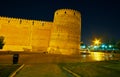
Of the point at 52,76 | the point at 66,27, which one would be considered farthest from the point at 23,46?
the point at 52,76

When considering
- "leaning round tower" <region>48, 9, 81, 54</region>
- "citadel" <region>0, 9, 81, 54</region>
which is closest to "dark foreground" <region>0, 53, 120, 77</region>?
"leaning round tower" <region>48, 9, 81, 54</region>

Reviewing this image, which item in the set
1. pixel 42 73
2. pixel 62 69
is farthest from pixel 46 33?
pixel 42 73

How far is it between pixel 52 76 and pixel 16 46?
2329 cm

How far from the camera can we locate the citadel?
27.1 meters

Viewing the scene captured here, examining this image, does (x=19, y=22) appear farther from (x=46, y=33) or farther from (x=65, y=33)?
(x=65, y=33)

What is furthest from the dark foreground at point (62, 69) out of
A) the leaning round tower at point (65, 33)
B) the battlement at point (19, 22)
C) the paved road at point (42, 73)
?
the battlement at point (19, 22)

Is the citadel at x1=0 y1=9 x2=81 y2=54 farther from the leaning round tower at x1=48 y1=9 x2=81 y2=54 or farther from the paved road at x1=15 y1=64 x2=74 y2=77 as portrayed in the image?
the paved road at x1=15 y1=64 x2=74 y2=77

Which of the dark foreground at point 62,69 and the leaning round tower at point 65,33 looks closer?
the dark foreground at point 62,69

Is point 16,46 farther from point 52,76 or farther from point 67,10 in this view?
point 52,76

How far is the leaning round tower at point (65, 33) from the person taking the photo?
26922 mm

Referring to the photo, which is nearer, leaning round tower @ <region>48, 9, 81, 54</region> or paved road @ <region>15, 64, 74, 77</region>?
paved road @ <region>15, 64, 74, 77</region>

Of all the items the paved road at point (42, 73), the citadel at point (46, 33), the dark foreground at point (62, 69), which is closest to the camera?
the paved road at point (42, 73)

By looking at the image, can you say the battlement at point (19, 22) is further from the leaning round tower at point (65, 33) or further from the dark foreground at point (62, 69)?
the dark foreground at point (62, 69)

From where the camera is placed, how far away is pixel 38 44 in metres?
29.9
